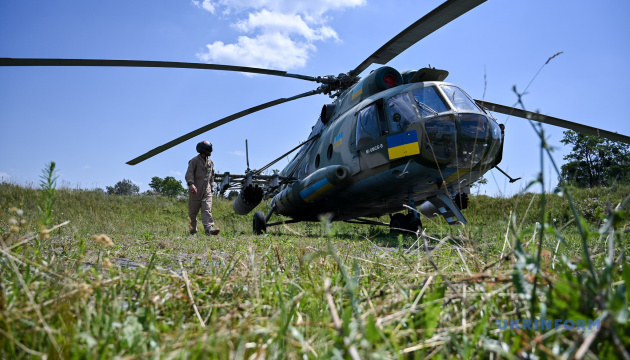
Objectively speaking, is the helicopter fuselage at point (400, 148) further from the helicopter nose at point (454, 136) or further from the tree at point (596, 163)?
the tree at point (596, 163)

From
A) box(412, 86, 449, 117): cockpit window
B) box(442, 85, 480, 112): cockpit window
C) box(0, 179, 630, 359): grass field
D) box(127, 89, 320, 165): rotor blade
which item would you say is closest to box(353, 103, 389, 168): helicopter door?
box(412, 86, 449, 117): cockpit window

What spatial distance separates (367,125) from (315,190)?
1589mm

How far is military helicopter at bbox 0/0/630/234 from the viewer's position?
5062 millimetres

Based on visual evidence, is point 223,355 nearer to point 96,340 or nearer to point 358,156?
point 96,340

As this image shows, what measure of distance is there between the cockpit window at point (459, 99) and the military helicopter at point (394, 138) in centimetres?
2

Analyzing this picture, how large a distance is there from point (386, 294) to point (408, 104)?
4.46 metres

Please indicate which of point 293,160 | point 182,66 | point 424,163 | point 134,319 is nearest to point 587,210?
point 424,163

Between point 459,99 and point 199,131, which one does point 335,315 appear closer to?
point 459,99

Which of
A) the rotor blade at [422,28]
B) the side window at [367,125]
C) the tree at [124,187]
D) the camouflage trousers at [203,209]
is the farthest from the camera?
the tree at [124,187]

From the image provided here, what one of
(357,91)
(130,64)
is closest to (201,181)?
(130,64)

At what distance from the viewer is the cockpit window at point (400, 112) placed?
17.4ft

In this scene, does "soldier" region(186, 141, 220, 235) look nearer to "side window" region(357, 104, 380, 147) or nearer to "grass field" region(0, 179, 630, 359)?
"side window" region(357, 104, 380, 147)

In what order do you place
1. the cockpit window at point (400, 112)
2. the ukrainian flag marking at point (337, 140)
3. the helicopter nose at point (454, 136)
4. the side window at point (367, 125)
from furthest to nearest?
1. the ukrainian flag marking at point (337, 140)
2. the side window at point (367, 125)
3. the cockpit window at point (400, 112)
4. the helicopter nose at point (454, 136)

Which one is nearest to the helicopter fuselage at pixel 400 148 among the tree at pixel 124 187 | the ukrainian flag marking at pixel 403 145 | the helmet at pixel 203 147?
the ukrainian flag marking at pixel 403 145
